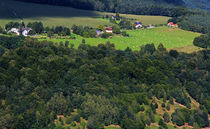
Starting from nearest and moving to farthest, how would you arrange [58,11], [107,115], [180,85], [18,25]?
[107,115] → [180,85] → [18,25] → [58,11]

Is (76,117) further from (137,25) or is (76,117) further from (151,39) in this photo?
(137,25)

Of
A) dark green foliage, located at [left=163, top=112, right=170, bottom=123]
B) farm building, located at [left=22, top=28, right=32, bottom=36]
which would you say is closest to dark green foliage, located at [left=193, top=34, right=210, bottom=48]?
farm building, located at [left=22, top=28, right=32, bottom=36]

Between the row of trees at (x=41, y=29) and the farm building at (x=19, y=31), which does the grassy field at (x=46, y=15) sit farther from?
the farm building at (x=19, y=31)

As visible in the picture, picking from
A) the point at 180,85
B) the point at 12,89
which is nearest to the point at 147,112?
the point at 180,85

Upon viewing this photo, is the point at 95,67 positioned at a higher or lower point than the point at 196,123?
higher

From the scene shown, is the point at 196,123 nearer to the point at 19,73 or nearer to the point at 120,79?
the point at 120,79

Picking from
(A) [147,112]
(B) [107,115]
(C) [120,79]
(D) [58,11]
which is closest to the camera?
(B) [107,115]

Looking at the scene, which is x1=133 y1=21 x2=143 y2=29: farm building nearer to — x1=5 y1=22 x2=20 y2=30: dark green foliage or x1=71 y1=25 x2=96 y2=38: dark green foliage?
x1=71 y1=25 x2=96 y2=38: dark green foliage

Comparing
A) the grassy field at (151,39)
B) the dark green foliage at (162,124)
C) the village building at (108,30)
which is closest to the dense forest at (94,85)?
the dark green foliage at (162,124)
